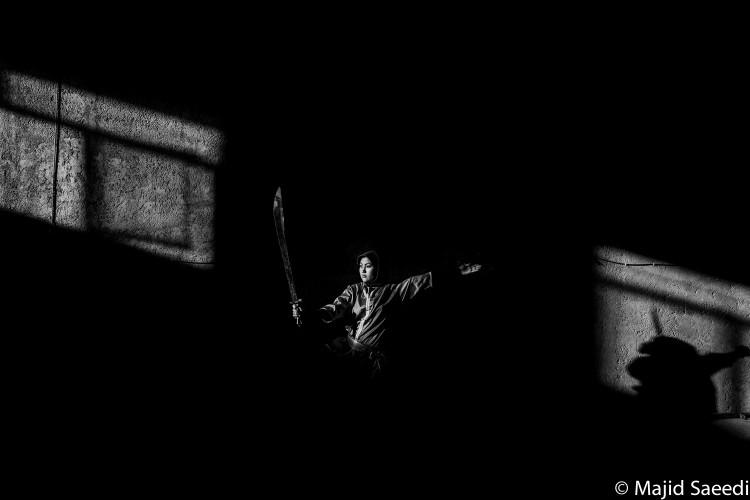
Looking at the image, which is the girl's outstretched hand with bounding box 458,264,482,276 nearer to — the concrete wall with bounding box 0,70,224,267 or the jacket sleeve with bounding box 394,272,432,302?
the jacket sleeve with bounding box 394,272,432,302

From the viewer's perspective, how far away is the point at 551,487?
466 cm

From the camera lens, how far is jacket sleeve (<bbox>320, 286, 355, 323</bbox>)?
5.19 meters

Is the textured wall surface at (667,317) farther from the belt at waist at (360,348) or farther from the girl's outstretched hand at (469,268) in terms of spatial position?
the belt at waist at (360,348)

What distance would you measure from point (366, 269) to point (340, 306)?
0.39 meters

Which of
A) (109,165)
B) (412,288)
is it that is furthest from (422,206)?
(109,165)

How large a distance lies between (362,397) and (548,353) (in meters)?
1.83

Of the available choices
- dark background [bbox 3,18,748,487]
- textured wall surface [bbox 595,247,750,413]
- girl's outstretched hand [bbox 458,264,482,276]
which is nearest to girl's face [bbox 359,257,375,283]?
dark background [bbox 3,18,748,487]

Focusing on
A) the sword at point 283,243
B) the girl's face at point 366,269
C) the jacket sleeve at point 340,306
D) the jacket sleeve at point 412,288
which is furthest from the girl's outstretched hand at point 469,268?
the sword at point 283,243

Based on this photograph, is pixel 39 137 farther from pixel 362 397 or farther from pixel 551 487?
pixel 551 487

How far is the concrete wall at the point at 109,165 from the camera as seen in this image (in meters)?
5.70

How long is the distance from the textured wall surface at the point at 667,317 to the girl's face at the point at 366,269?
2198 millimetres

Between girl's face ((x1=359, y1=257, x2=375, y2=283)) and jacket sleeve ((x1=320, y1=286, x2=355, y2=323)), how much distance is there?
0.20 meters

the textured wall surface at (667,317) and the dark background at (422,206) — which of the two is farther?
the textured wall surface at (667,317)

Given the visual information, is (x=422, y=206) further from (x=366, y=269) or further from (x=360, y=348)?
(x=360, y=348)
